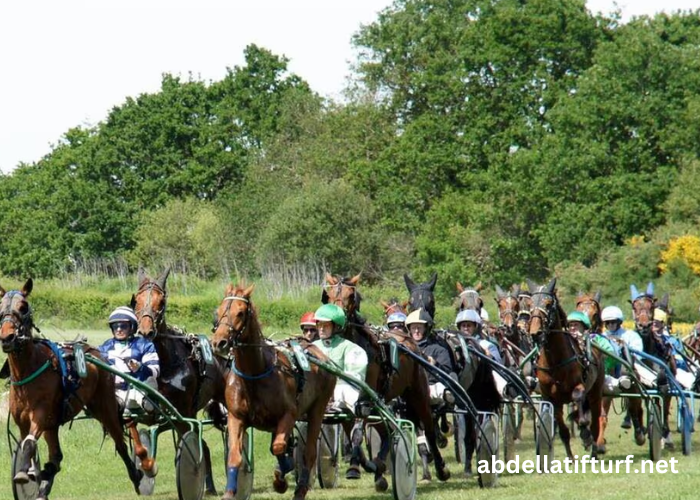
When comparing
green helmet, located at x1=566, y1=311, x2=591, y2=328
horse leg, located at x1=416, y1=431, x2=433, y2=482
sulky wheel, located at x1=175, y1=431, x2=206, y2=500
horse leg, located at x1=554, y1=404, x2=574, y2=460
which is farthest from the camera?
green helmet, located at x1=566, y1=311, x2=591, y2=328

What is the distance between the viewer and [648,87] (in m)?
43.7

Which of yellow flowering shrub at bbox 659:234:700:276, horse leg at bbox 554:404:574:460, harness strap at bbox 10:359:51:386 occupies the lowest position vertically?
horse leg at bbox 554:404:574:460

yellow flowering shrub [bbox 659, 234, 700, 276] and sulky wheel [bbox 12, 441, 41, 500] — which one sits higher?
yellow flowering shrub [bbox 659, 234, 700, 276]

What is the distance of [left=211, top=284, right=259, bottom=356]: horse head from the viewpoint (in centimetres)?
1026

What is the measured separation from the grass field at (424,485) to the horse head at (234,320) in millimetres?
2228

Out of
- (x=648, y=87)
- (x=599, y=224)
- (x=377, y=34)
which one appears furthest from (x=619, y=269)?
(x=377, y=34)

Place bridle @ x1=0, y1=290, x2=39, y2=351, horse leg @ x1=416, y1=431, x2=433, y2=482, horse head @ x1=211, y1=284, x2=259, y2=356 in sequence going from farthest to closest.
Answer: horse leg @ x1=416, y1=431, x2=433, y2=482
bridle @ x1=0, y1=290, x2=39, y2=351
horse head @ x1=211, y1=284, x2=259, y2=356

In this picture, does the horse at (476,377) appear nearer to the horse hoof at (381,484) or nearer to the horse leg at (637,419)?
the horse hoof at (381,484)

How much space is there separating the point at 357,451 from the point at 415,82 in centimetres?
3680

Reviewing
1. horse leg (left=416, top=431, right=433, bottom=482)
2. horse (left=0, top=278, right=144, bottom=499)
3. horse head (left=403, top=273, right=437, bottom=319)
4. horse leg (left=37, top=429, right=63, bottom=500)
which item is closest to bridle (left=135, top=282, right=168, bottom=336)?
horse (left=0, top=278, right=144, bottom=499)

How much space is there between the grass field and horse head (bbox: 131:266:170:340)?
174 centimetres

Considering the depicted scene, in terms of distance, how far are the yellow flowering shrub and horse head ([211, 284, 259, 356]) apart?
30.1 metres

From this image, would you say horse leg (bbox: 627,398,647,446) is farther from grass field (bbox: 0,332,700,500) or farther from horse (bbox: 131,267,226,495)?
horse (bbox: 131,267,226,495)

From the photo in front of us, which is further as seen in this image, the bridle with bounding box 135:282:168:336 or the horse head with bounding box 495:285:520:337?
the horse head with bounding box 495:285:520:337
